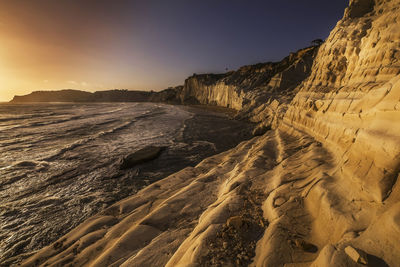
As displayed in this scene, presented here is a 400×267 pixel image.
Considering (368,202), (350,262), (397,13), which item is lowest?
(350,262)

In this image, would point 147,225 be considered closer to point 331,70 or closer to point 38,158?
point 38,158

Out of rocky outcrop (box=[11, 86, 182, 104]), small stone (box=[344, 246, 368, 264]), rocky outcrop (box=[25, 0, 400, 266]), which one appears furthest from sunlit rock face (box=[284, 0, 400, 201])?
rocky outcrop (box=[11, 86, 182, 104])

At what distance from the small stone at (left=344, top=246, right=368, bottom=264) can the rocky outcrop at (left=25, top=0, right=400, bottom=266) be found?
1cm

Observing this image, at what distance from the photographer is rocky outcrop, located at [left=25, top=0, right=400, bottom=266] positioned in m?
2.63

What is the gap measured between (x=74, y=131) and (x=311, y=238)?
73.1 ft

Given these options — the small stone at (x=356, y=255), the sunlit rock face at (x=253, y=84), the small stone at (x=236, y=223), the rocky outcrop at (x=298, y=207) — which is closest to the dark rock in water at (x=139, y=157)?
the rocky outcrop at (x=298, y=207)

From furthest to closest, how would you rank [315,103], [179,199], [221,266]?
1. [315,103]
2. [179,199]
3. [221,266]

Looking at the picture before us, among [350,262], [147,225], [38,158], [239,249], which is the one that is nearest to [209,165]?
[147,225]

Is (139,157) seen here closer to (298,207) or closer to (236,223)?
(236,223)

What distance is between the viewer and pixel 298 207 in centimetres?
363

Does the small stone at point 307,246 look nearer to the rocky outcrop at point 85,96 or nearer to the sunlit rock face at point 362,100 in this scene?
the sunlit rock face at point 362,100

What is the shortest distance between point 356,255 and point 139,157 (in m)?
9.87

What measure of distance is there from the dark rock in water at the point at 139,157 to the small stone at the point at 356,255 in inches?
373

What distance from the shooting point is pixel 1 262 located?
4320 millimetres
